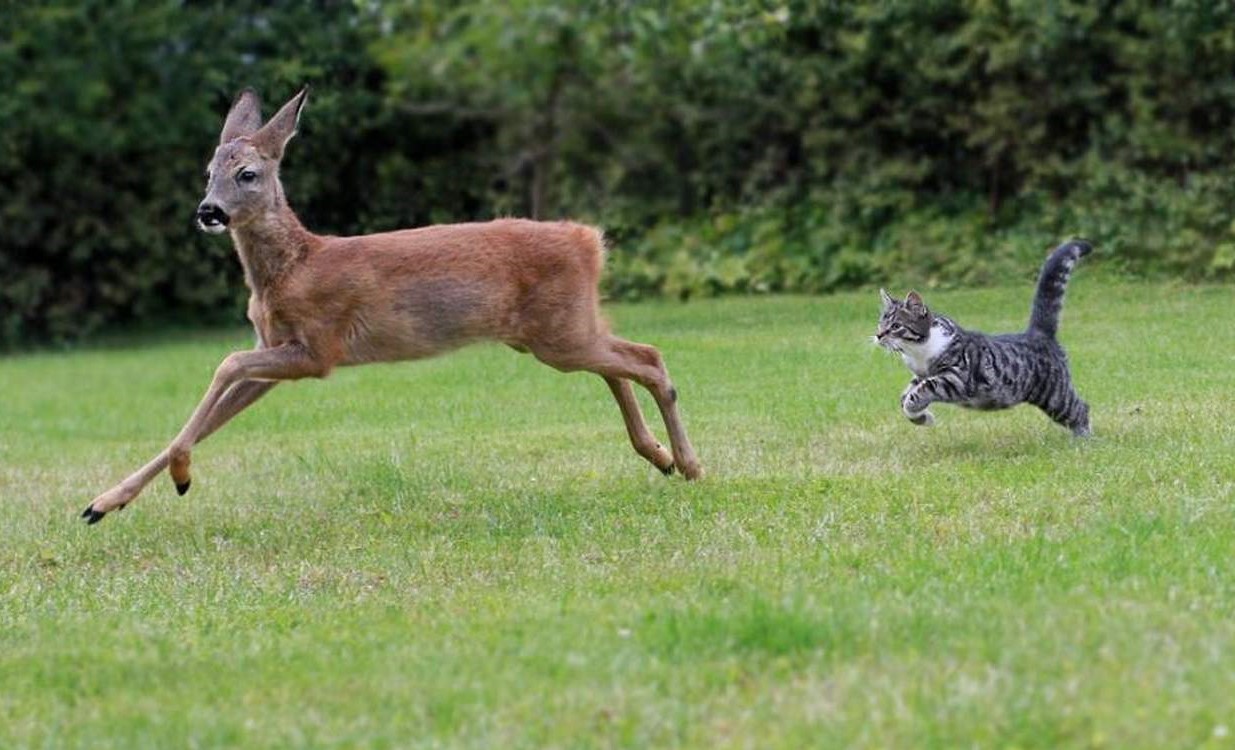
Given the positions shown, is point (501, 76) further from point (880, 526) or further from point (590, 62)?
point (880, 526)

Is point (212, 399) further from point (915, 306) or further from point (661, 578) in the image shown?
point (915, 306)

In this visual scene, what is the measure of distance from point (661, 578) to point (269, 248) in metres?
3.11

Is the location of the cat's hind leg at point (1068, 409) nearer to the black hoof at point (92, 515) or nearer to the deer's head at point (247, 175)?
the deer's head at point (247, 175)

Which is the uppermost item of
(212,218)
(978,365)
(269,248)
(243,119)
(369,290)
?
(243,119)

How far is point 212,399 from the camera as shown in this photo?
9.07 m

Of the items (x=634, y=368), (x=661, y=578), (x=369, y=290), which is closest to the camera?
(x=661, y=578)

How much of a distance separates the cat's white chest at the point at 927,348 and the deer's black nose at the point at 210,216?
Answer: 3.32 meters

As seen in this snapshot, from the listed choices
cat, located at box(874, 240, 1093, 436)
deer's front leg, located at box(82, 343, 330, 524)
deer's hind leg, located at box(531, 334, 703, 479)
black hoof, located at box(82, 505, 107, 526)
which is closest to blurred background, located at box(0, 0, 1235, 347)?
cat, located at box(874, 240, 1093, 436)

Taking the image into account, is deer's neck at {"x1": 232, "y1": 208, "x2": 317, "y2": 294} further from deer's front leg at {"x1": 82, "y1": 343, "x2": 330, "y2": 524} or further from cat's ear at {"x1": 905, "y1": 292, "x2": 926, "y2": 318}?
cat's ear at {"x1": 905, "y1": 292, "x2": 926, "y2": 318}

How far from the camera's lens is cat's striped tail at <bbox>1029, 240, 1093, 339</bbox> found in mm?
10203

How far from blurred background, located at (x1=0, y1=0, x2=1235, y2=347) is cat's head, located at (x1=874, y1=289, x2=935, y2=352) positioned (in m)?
8.23

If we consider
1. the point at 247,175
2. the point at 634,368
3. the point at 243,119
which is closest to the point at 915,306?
the point at 634,368

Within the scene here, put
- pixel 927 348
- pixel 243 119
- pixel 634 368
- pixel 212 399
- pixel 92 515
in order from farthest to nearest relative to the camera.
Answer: pixel 927 348 → pixel 243 119 → pixel 634 368 → pixel 212 399 → pixel 92 515

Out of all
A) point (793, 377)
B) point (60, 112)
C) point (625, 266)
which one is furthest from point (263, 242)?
point (60, 112)
